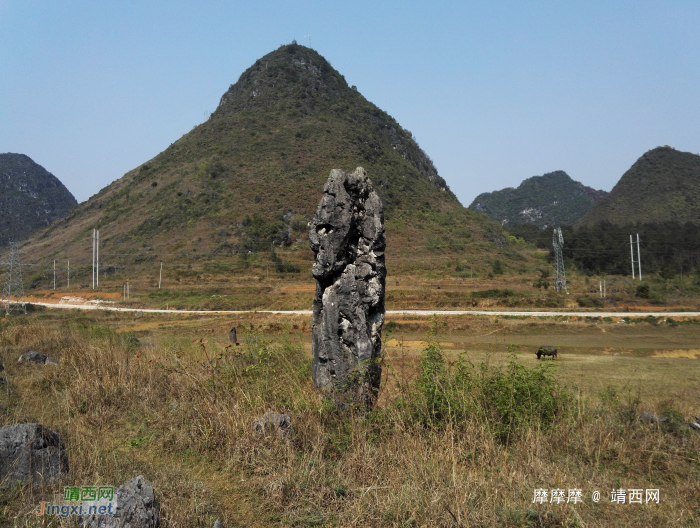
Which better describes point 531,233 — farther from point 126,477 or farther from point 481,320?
point 126,477

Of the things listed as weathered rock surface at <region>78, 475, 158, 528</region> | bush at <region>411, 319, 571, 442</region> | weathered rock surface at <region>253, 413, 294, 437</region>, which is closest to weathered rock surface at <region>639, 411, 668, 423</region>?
bush at <region>411, 319, 571, 442</region>

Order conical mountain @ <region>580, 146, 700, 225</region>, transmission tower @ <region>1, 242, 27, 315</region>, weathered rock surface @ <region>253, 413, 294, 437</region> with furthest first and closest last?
conical mountain @ <region>580, 146, 700, 225</region> → transmission tower @ <region>1, 242, 27, 315</region> → weathered rock surface @ <region>253, 413, 294, 437</region>

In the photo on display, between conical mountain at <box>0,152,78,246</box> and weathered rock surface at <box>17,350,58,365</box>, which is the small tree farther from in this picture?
conical mountain at <box>0,152,78,246</box>

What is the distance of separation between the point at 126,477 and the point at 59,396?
3.47 meters

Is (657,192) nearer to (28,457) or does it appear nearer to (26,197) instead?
(28,457)

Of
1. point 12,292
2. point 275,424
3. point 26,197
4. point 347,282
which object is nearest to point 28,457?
point 275,424

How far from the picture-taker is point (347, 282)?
21.8ft

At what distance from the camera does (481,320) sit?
25.6m

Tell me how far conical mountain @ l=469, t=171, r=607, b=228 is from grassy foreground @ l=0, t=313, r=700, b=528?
165197mm

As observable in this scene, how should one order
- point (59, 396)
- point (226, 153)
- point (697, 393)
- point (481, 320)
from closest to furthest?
point (59, 396), point (697, 393), point (481, 320), point (226, 153)

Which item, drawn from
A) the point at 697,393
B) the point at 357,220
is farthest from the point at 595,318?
the point at 357,220

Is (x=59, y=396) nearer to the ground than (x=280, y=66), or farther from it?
nearer to the ground

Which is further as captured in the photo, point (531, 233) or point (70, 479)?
point (531, 233)

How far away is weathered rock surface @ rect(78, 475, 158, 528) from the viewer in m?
3.15
